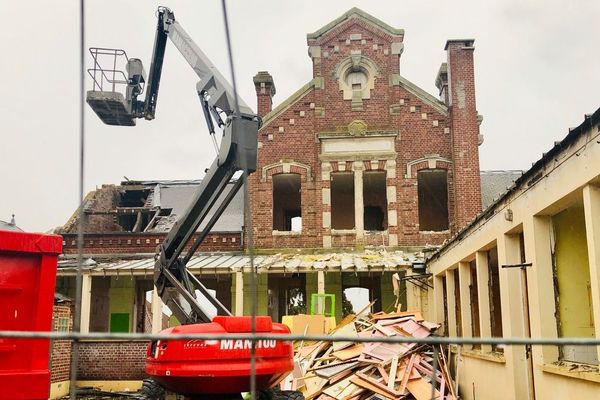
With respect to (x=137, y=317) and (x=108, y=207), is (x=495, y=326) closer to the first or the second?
(x=137, y=317)

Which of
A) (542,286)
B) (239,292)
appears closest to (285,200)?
(239,292)

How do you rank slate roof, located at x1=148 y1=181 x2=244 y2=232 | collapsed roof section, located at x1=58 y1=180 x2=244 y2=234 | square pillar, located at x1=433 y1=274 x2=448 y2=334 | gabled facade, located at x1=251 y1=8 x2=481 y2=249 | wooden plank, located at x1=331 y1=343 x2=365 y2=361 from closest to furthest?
1. wooden plank, located at x1=331 y1=343 x2=365 y2=361
2. square pillar, located at x1=433 y1=274 x2=448 y2=334
3. gabled facade, located at x1=251 y1=8 x2=481 y2=249
4. slate roof, located at x1=148 y1=181 x2=244 y2=232
5. collapsed roof section, located at x1=58 y1=180 x2=244 y2=234

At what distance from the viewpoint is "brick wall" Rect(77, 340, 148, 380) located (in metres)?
17.7

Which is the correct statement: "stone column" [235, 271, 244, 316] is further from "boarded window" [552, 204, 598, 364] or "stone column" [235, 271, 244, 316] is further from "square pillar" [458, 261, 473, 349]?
"boarded window" [552, 204, 598, 364]

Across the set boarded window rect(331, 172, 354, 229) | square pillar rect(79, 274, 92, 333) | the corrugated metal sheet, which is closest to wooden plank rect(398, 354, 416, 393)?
the corrugated metal sheet

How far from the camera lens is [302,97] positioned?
20828 mm

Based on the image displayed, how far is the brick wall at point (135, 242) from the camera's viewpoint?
2053 cm

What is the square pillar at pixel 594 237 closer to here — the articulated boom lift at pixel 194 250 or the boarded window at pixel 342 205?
the articulated boom lift at pixel 194 250

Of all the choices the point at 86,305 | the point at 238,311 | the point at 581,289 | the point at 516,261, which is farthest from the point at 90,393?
the point at 581,289

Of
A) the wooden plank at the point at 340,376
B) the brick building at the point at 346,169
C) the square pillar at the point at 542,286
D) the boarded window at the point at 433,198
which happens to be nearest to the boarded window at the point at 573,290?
the square pillar at the point at 542,286

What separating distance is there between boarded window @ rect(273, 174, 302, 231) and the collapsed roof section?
1.44 meters

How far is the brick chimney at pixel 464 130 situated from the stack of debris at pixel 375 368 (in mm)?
6046

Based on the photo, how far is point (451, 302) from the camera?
1388cm

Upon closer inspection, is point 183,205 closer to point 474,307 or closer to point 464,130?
point 464,130
